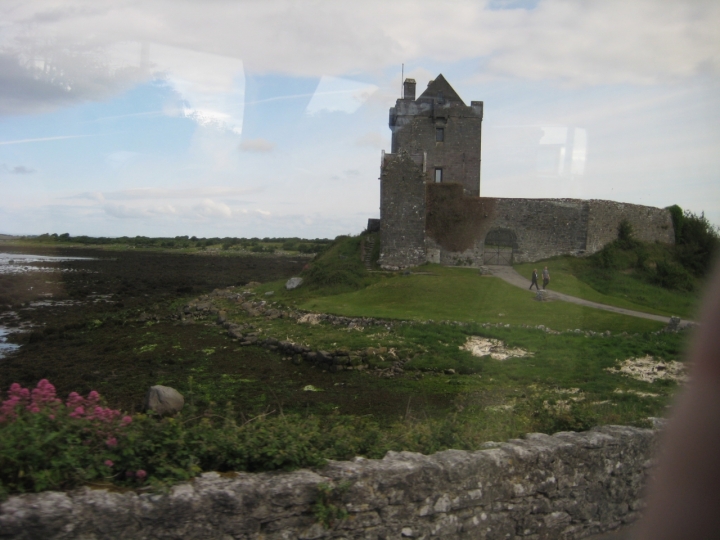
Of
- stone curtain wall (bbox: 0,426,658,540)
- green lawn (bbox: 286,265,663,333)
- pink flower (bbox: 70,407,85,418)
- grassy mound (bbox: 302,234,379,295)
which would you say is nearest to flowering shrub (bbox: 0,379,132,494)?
pink flower (bbox: 70,407,85,418)

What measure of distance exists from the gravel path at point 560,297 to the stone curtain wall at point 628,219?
459 centimetres

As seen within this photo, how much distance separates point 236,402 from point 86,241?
118m

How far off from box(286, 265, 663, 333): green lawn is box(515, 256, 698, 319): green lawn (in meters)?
2.61

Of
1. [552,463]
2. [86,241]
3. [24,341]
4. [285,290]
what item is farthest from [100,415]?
[86,241]

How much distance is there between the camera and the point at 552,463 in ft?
18.2

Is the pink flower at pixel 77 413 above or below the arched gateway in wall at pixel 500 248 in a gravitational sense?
below

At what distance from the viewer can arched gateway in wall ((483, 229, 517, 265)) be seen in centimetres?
3008

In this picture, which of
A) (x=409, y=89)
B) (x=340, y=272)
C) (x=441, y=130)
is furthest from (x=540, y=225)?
(x=409, y=89)

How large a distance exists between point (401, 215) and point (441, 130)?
8.18 m

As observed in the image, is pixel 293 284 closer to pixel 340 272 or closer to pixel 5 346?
pixel 340 272

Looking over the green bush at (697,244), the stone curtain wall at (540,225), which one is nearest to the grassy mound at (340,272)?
the stone curtain wall at (540,225)

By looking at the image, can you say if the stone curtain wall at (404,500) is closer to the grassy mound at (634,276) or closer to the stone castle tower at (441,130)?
the grassy mound at (634,276)

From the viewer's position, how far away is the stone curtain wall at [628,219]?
95.8 ft

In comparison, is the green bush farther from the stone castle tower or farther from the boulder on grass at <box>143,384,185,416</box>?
the boulder on grass at <box>143,384,185,416</box>
